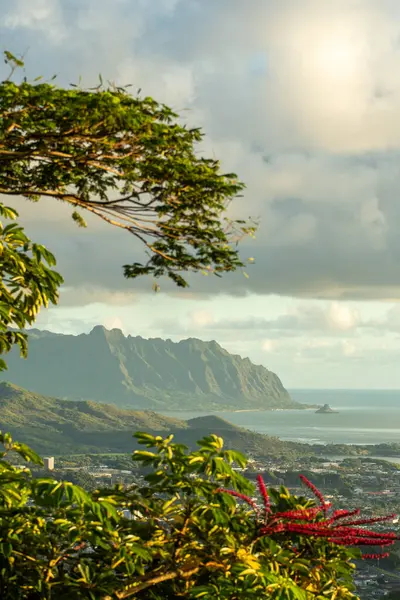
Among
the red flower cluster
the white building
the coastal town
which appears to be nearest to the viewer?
the red flower cluster

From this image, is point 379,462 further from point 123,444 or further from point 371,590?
point 371,590

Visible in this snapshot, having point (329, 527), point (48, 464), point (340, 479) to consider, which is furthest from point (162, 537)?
point (340, 479)

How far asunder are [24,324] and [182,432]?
19079cm

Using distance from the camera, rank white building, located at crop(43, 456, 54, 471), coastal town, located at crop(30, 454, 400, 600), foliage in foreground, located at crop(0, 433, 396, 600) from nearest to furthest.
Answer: foliage in foreground, located at crop(0, 433, 396, 600)
white building, located at crop(43, 456, 54, 471)
coastal town, located at crop(30, 454, 400, 600)

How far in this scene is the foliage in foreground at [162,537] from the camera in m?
5.75

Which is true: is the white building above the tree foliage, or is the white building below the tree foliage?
below

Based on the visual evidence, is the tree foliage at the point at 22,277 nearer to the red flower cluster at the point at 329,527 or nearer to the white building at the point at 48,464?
the red flower cluster at the point at 329,527

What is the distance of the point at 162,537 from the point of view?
630 cm

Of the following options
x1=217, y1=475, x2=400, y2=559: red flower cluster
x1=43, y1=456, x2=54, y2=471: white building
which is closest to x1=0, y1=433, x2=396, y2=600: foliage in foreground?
x1=217, y1=475, x2=400, y2=559: red flower cluster

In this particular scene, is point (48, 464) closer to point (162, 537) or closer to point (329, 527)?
point (162, 537)

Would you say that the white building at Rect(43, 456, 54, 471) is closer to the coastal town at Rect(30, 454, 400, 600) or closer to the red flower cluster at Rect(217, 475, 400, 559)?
the coastal town at Rect(30, 454, 400, 600)

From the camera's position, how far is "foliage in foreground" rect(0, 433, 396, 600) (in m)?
5.75

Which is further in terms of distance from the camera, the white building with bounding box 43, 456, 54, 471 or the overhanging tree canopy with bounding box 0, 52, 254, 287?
the white building with bounding box 43, 456, 54, 471

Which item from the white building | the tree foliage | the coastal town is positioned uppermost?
the tree foliage
